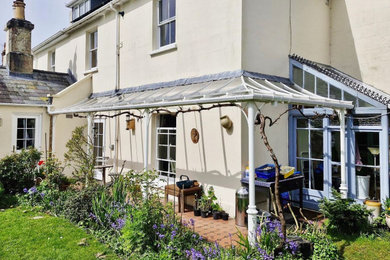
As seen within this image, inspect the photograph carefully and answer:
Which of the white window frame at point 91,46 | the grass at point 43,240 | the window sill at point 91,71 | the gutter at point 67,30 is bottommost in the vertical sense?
the grass at point 43,240

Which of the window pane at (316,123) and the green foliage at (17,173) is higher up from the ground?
the window pane at (316,123)

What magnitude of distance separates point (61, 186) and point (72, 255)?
519 centimetres

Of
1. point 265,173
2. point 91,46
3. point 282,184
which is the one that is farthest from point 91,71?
point 282,184

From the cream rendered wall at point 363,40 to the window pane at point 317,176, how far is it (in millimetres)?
3478

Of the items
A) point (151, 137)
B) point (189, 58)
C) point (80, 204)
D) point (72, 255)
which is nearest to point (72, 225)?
point (80, 204)

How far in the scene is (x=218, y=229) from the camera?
23.7ft

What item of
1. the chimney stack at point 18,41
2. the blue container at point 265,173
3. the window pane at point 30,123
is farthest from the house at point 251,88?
the chimney stack at point 18,41

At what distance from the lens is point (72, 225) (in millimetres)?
7133

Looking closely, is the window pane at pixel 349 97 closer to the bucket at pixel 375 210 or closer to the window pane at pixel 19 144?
the bucket at pixel 375 210

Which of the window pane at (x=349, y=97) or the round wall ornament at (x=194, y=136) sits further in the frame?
the round wall ornament at (x=194, y=136)

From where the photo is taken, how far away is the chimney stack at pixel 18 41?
47.2 ft

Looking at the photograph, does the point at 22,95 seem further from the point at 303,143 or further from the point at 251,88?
the point at 303,143

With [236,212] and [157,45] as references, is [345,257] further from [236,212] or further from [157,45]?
[157,45]

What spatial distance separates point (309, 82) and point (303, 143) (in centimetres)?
182
